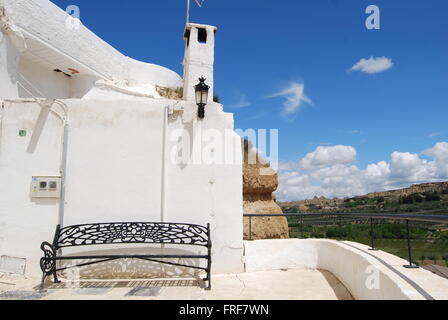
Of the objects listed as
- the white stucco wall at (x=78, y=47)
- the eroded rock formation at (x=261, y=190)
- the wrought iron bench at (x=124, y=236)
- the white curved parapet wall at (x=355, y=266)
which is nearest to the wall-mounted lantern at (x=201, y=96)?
the wrought iron bench at (x=124, y=236)

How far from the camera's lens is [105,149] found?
16.3 feet

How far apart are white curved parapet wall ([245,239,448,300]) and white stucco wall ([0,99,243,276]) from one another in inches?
23.6

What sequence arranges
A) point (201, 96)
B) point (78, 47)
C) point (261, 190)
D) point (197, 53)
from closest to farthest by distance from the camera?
point (201, 96)
point (197, 53)
point (78, 47)
point (261, 190)

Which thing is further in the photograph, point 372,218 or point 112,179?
point 112,179

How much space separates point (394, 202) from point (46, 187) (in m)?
24.6

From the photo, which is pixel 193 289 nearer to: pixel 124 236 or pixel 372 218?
pixel 124 236

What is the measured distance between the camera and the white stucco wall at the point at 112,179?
15.8 ft

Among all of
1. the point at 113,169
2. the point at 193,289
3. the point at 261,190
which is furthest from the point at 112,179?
the point at 261,190

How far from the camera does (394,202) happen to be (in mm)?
23859

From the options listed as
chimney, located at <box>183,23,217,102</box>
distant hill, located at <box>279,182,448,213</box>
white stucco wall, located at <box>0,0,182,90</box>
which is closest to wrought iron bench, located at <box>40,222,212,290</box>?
chimney, located at <box>183,23,217,102</box>

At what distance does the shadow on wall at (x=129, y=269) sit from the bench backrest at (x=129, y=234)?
0.20 m

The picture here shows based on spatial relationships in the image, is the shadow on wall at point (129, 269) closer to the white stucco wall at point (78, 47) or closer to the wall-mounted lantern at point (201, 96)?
the wall-mounted lantern at point (201, 96)
